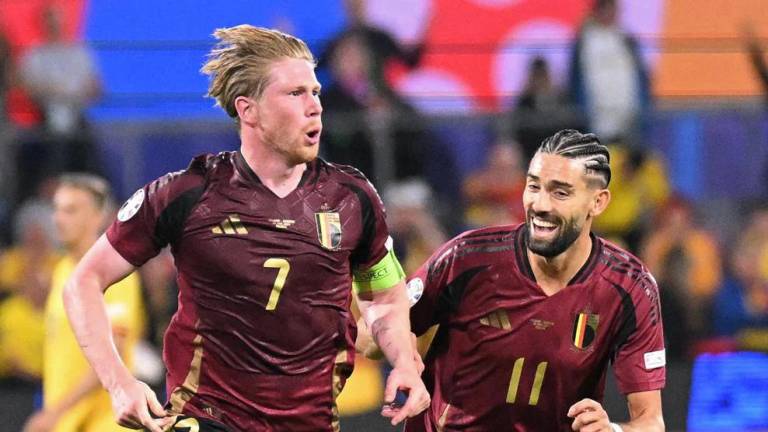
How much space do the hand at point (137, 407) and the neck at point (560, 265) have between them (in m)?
1.50

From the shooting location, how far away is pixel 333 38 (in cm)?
974

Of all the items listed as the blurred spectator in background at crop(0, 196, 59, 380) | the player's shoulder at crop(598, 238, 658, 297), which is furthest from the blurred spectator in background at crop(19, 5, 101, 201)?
the player's shoulder at crop(598, 238, 658, 297)

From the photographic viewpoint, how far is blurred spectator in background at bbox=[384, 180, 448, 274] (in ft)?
29.2

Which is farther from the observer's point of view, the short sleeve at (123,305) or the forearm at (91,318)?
the short sleeve at (123,305)

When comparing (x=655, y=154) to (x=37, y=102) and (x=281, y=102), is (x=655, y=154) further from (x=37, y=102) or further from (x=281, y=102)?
(x=281, y=102)

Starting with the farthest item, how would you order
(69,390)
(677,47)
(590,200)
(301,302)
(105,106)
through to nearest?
(677,47) < (105,106) < (69,390) < (590,200) < (301,302)

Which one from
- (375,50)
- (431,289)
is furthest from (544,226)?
(375,50)

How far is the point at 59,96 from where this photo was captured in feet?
30.6

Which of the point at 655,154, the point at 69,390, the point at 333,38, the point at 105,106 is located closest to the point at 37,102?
the point at 105,106

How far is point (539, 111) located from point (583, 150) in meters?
4.82

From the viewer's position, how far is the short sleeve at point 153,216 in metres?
4.22

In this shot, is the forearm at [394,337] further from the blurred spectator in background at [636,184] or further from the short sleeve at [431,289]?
the blurred spectator in background at [636,184]

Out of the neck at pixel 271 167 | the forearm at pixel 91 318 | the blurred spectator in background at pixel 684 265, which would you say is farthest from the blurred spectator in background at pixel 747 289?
the forearm at pixel 91 318

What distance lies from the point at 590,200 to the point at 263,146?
1.21 m
